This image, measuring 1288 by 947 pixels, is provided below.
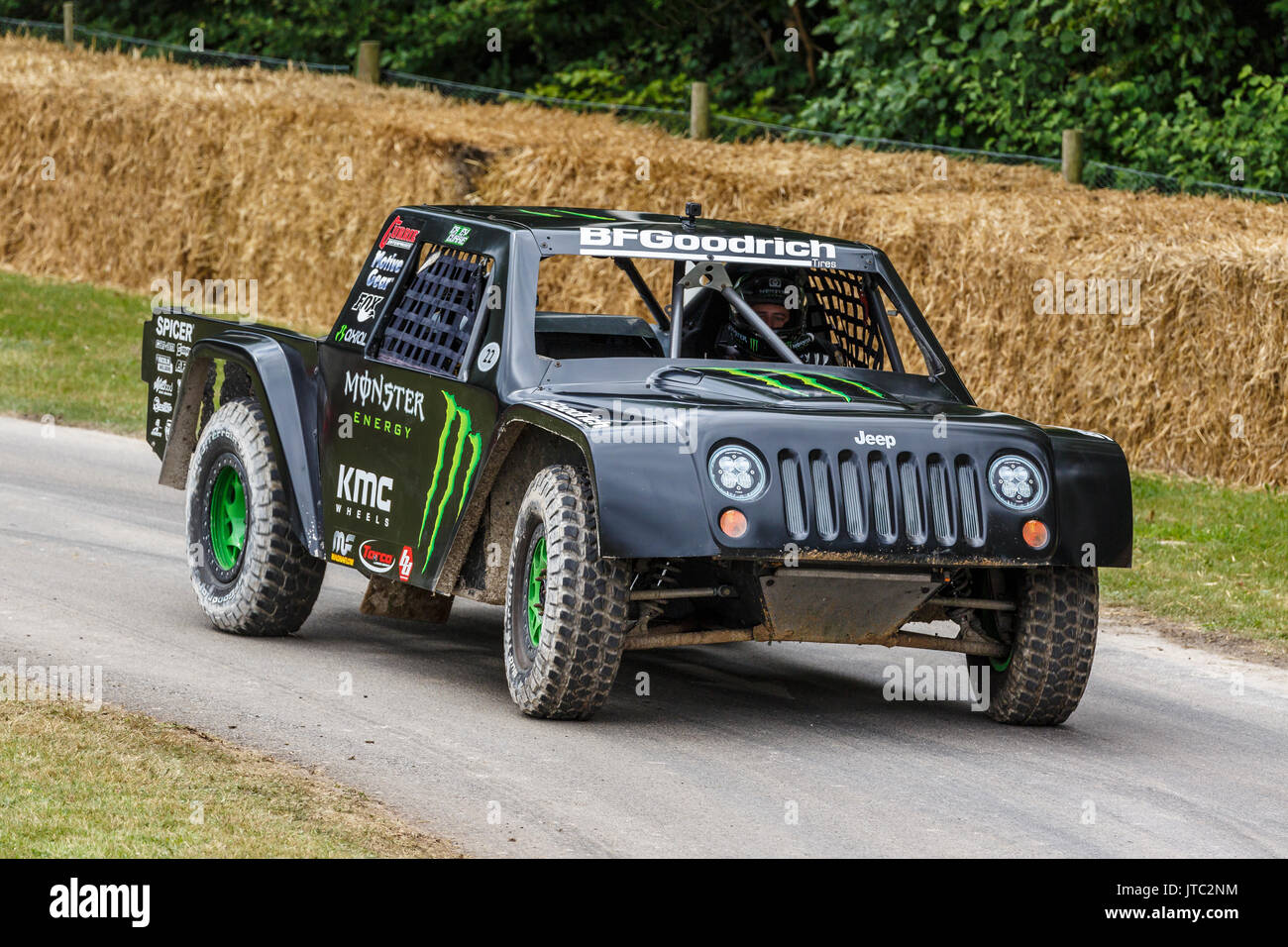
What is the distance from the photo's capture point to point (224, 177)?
888 inches

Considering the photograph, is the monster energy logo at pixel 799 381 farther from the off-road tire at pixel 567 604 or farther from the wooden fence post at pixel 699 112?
the wooden fence post at pixel 699 112

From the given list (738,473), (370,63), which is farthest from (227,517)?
(370,63)

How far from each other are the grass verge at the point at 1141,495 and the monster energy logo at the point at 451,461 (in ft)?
14.7

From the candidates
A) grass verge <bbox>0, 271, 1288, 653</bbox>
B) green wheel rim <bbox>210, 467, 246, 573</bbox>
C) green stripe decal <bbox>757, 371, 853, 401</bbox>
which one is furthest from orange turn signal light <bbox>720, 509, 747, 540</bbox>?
grass verge <bbox>0, 271, 1288, 653</bbox>

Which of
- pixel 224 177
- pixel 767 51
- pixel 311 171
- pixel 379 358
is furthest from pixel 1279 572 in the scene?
pixel 767 51

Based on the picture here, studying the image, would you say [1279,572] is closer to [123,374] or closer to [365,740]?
[365,740]

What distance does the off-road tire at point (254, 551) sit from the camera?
890cm

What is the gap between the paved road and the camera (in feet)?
21.4

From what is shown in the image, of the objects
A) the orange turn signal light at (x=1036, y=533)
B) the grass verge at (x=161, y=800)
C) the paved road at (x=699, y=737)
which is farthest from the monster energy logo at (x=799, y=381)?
the grass verge at (x=161, y=800)

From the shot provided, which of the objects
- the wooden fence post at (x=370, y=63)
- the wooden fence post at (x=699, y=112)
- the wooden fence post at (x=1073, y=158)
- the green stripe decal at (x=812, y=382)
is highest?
the wooden fence post at (x=370, y=63)

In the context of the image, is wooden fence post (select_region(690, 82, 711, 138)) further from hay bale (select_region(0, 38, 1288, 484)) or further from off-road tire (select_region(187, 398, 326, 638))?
off-road tire (select_region(187, 398, 326, 638))

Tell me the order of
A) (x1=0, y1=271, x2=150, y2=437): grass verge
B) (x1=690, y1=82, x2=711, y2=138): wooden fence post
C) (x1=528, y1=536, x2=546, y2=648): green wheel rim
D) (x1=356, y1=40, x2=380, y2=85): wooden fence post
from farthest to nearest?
(x1=356, y1=40, x2=380, y2=85): wooden fence post < (x1=690, y1=82, x2=711, y2=138): wooden fence post < (x1=0, y1=271, x2=150, y2=437): grass verge < (x1=528, y1=536, x2=546, y2=648): green wheel rim

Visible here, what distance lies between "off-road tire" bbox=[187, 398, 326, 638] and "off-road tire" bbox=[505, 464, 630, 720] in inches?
63.0

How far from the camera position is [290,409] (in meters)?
9.02
